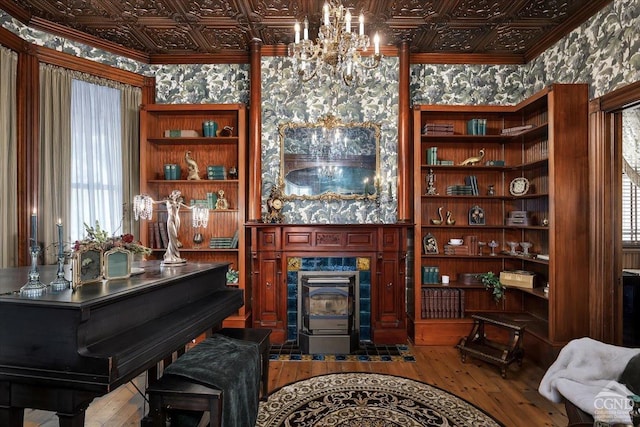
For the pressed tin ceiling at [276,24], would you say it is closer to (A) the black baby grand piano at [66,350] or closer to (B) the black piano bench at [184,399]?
(A) the black baby grand piano at [66,350]

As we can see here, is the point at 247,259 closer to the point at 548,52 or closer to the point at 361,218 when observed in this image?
the point at 361,218

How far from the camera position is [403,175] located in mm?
4055

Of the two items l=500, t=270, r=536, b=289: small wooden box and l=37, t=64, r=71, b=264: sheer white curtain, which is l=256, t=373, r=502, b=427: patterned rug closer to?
l=500, t=270, r=536, b=289: small wooden box

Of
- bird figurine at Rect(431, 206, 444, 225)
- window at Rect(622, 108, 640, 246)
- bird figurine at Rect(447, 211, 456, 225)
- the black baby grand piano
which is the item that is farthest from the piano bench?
window at Rect(622, 108, 640, 246)

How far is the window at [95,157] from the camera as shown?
3.73m

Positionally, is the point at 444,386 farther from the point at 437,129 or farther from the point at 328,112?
the point at 328,112

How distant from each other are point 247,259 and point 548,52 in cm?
429

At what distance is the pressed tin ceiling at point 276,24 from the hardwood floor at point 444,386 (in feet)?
11.6

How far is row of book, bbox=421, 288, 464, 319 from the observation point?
4051mm

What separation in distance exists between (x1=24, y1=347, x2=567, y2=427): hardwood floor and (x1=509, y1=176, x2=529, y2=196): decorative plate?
184 cm

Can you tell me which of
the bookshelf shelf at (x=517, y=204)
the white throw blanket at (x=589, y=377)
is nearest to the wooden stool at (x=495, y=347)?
the bookshelf shelf at (x=517, y=204)

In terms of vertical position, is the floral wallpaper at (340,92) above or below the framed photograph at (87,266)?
above

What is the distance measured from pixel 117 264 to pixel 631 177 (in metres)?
5.96

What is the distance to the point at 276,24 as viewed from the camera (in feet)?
12.1
